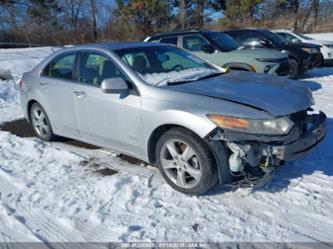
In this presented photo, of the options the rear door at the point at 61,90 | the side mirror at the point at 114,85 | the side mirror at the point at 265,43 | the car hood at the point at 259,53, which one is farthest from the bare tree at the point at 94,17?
the side mirror at the point at 114,85

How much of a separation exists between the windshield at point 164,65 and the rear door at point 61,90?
0.92 meters

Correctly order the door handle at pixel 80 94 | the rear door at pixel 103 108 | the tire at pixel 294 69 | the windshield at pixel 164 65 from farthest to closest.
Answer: the tire at pixel 294 69 < the door handle at pixel 80 94 < the windshield at pixel 164 65 < the rear door at pixel 103 108

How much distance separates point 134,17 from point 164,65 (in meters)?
33.2

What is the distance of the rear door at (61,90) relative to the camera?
201 inches

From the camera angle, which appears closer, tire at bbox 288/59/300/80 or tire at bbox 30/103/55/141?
tire at bbox 30/103/55/141

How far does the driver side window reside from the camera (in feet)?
15.0

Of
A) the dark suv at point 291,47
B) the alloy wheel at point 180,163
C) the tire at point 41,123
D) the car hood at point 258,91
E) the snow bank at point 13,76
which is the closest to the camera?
the car hood at point 258,91

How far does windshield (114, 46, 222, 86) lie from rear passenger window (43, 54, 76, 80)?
2.89 ft

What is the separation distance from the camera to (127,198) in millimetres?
3955

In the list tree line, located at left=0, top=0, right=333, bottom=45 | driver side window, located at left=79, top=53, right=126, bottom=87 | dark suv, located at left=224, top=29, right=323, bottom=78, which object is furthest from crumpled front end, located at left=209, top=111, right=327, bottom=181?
tree line, located at left=0, top=0, right=333, bottom=45

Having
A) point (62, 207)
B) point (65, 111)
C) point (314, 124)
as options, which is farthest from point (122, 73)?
point (314, 124)

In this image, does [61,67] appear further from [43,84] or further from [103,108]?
[103,108]

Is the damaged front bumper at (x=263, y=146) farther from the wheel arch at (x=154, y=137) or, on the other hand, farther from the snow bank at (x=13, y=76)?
the snow bank at (x=13, y=76)

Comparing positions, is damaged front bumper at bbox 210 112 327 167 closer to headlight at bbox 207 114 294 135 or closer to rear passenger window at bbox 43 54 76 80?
headlight at bbox 207 114 294 135
